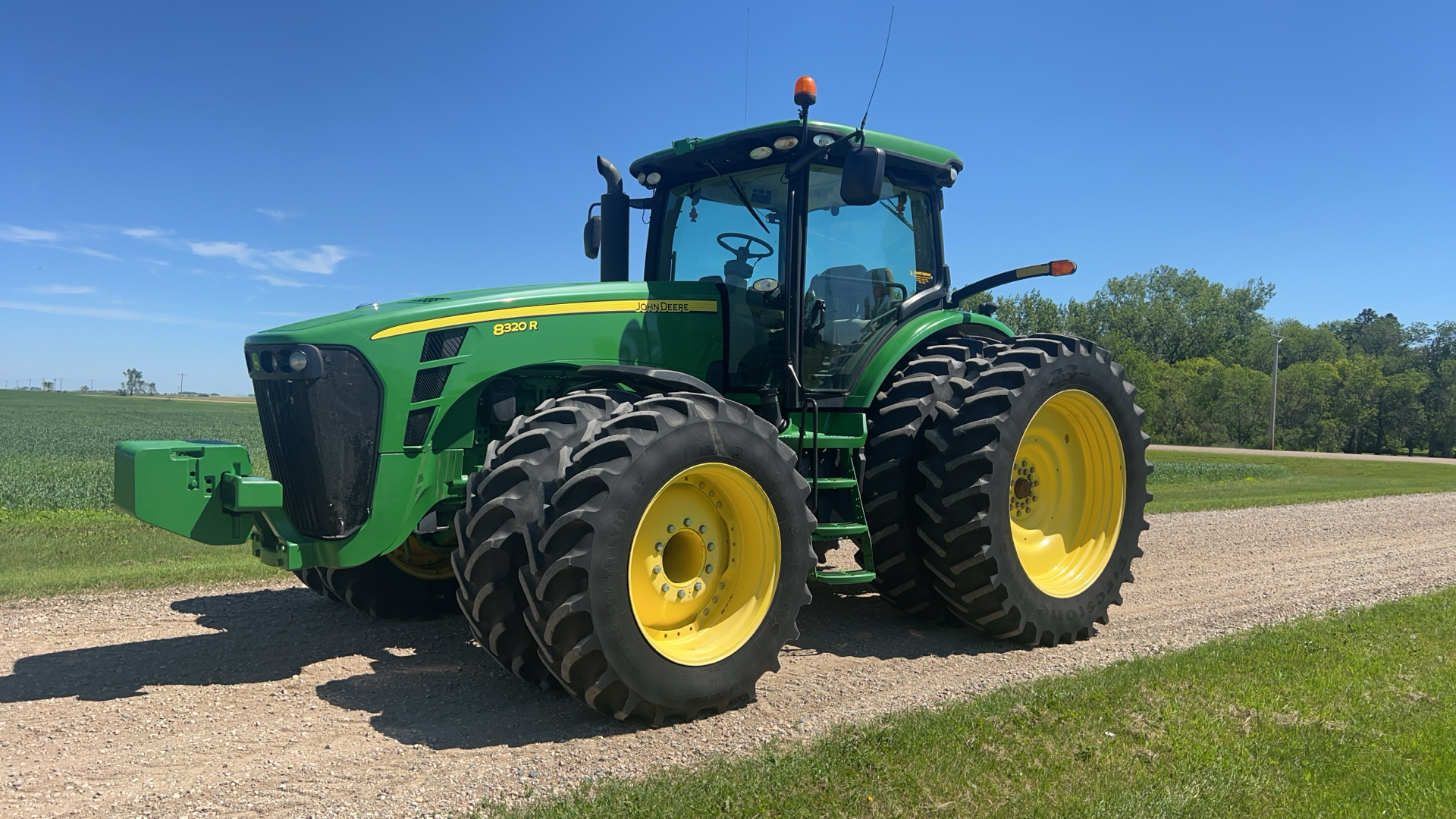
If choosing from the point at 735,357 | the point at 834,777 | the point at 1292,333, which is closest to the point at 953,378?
the point at 735,357

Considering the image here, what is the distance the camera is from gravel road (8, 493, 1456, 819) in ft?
12.2

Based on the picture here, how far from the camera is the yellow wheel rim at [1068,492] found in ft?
21.5

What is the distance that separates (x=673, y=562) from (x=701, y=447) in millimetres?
664

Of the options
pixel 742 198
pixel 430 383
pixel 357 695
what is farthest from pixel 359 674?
pixel 742 198

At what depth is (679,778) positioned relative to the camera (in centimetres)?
368

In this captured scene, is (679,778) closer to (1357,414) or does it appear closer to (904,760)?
(904,760)

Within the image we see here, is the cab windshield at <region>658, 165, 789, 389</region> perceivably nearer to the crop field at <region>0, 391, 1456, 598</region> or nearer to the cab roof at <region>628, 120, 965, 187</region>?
the cab roof at <region>628, 120, 965, 187</region>

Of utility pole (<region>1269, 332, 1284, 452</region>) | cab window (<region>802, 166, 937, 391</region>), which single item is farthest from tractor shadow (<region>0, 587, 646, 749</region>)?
utility pole (<region>1269, 332, 1284, 452</region>)

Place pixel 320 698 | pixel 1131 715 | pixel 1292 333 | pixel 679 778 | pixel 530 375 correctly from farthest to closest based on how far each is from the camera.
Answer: pixel 1292 333, pixel 530 375, pixel 320 698, pixel 1131 715, pixel 679 778

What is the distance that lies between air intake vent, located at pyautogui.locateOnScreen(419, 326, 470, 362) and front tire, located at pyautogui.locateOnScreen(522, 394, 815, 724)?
3.59ft

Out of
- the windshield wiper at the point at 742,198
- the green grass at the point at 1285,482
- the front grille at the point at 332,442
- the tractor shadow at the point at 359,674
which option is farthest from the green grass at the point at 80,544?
the green grass at the point at 1285,482

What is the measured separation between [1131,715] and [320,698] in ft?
12.9

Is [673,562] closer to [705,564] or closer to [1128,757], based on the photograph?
[705,564]

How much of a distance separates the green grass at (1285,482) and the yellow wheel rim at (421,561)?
11166 mm
